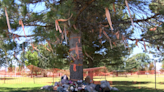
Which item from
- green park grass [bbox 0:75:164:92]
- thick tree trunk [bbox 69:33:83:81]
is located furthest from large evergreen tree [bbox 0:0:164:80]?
green park grass [bbox 0:75:164:92]

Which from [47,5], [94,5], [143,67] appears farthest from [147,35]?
[143,67]

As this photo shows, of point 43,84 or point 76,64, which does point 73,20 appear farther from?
point 43,84

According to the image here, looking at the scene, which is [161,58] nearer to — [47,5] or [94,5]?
[94,5]

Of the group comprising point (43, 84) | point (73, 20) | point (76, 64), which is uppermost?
point (73, 20)

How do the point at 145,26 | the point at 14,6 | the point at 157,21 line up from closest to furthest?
1. the point at 14,6
2. the point at 157,21
3. the point at 145,26

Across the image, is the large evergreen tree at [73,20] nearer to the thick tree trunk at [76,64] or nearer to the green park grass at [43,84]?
the thick tree trunk at [76,64]

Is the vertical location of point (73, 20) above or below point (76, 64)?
above

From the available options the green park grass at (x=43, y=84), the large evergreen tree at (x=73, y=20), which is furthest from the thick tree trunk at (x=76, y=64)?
the green park grass at (x=43, y=84)

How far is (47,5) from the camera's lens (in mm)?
9758

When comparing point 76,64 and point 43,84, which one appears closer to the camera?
point 76,64

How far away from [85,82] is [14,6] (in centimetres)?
517

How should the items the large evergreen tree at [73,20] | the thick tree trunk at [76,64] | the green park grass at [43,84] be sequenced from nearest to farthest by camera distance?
the large evergreen tree at [73,20]
the thick tree trunk at [76,64]
the green park grass at [43,84]

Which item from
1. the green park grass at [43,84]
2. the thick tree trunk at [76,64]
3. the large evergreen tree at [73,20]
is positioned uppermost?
the large evergreen tree at [73,20]

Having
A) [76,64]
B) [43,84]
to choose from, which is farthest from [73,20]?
[43,84]
